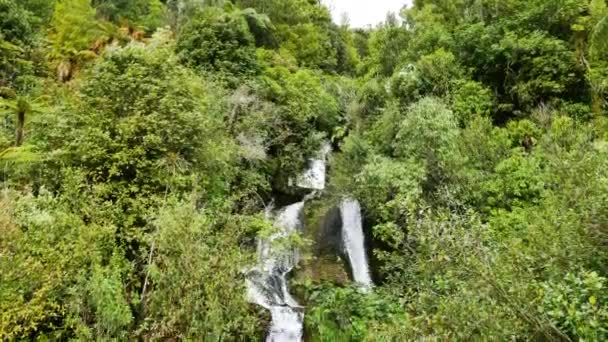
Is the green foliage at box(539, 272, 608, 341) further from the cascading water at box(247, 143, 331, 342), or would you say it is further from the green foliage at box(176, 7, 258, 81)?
the green foliage at box(176, 7, 258, 81)

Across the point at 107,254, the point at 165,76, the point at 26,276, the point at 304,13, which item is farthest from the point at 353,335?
the point at 304,13

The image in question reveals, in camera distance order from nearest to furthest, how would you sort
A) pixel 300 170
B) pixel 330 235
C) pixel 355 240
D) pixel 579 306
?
pixel 579 306 < pixel 355 240 < pixel 330 235 < pixel 300 170

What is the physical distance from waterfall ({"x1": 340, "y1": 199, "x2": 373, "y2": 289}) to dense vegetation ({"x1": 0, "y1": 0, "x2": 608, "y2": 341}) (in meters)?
0.49

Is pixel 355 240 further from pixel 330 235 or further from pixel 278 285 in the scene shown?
pixel 278 285

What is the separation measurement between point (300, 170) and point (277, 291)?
8.15m

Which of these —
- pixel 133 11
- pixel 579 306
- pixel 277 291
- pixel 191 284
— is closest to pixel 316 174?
pixel 277 291

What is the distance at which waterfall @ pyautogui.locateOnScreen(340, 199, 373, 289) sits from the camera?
16359 mm

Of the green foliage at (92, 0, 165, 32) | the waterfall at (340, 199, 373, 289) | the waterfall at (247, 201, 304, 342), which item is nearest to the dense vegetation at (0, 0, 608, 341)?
Result: the waterfall at (340, 199, 373, 289)

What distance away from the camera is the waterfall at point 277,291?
12.6 metres

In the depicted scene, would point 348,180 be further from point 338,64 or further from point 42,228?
point 338,64

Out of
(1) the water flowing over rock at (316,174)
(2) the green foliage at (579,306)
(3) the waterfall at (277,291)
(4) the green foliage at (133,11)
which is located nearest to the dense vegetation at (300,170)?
(2) the green foliage at (579,306)

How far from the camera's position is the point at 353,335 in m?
10.4

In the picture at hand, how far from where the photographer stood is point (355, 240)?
59.6ft

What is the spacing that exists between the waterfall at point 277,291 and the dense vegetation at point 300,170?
2.10 ft
